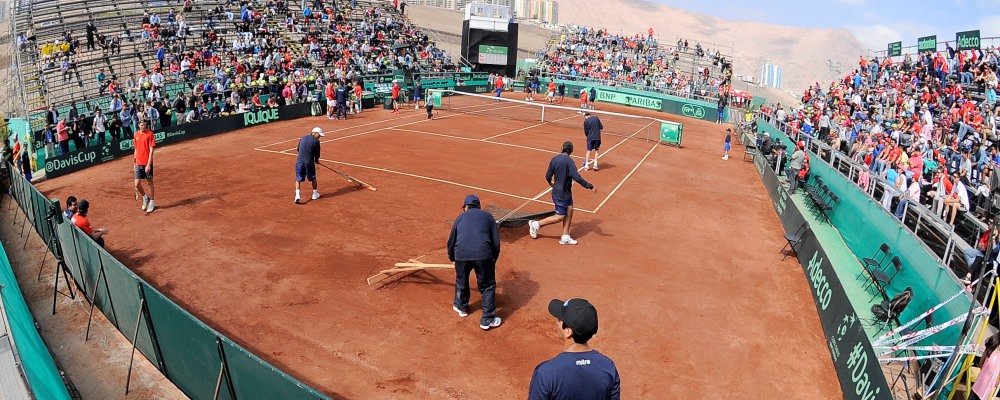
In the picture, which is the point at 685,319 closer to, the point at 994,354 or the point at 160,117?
the point at 994,354

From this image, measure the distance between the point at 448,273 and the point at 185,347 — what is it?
4.55m

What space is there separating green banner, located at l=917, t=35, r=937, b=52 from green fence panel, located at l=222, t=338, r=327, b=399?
109 feet

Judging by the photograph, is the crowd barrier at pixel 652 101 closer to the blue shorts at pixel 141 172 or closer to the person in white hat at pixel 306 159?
the person in white hat at pixel 306 159

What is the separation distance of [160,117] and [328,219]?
45.5 ft

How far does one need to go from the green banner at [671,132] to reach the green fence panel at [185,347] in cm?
2299

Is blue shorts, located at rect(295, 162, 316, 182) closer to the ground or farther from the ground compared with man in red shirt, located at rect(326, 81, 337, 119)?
closer to the ground

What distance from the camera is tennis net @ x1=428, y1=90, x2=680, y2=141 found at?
98.0ft

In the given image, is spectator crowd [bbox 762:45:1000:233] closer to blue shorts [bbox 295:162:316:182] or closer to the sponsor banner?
blue shorts [bbox 295:162:316:182]

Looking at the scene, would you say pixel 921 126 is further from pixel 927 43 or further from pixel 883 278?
pixel 883 278

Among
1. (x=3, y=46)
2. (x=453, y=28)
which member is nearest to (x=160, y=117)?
(x=3, y=46)

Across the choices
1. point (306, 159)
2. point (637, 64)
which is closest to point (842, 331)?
point (306, 159)

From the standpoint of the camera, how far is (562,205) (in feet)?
39.4

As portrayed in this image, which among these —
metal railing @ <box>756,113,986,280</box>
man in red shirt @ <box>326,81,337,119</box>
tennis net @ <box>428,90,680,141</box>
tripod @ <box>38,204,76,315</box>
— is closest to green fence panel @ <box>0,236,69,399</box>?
tripod @ <box>38,204,76,315</box>

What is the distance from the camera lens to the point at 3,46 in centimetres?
5412
